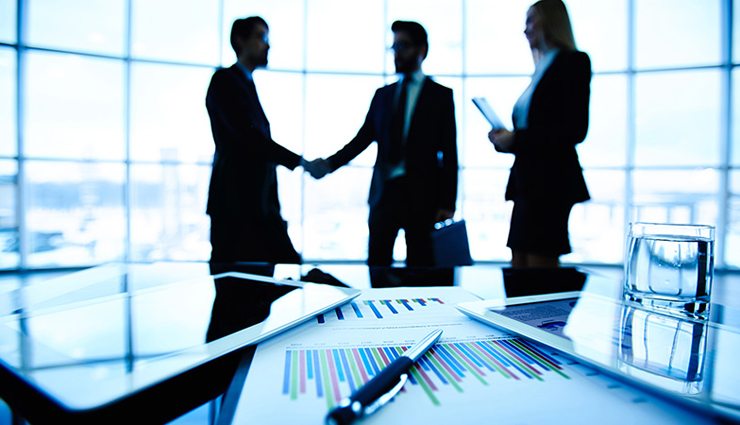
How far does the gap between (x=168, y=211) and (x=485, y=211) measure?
3.89 m

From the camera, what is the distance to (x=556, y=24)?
1.47 meters

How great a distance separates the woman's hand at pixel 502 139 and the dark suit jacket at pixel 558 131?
0.02 m

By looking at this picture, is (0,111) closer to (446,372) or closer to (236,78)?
(236,78)

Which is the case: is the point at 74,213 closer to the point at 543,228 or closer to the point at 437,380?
the point at 543,228

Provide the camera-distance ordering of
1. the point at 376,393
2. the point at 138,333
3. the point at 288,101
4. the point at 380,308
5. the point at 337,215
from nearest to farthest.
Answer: the point at 376,393
the point at 138,333
the point at 380,308
the point at 288,101
the point at 337,215

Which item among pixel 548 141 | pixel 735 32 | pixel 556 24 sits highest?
pixel 735 32

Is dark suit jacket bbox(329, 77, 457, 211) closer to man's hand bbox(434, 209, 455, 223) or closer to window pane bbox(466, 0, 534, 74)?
man's hand bbox(434, 209, 455, 223)

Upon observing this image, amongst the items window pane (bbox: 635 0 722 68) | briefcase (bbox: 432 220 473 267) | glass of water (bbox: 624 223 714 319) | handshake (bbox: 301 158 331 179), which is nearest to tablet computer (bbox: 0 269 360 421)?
glass of water (bbox: 624 223 714 319)

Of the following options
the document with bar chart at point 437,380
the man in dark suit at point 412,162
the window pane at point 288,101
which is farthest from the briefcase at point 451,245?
the window pane at point 288,101

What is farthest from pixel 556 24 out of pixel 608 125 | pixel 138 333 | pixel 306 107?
pixel 608 125

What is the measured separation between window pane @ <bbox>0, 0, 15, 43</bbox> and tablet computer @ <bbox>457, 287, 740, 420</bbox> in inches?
212

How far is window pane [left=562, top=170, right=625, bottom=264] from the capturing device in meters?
4.49

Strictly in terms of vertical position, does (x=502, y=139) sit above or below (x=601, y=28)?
below

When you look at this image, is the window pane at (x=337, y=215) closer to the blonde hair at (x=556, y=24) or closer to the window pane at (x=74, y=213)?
the window pane at (x=74, y=213)
